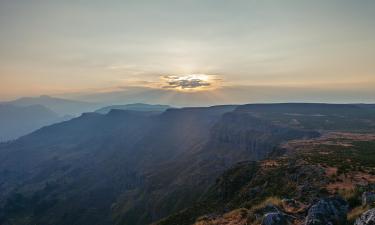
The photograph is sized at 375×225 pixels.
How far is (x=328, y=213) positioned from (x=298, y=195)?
592 inches

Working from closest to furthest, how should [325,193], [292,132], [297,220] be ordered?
1. [297,220]
2. [325,193]
3. [292,132]

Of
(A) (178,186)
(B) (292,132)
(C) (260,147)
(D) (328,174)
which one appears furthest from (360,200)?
(A) (178,186)

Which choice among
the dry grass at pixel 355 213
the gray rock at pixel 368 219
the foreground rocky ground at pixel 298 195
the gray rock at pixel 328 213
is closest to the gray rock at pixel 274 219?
the foreground rocky ground at pixel 298 195

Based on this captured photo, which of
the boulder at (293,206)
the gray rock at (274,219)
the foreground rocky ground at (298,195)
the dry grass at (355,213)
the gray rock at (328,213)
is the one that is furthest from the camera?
the boulder at (293,206)

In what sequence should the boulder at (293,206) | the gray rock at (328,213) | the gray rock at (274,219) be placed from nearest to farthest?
1. the gray rock at (328,213)
2. the gray rock at (274,219)
3. the boulder at (293,206)

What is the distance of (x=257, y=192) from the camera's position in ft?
169

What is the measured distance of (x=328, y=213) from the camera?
25250mm

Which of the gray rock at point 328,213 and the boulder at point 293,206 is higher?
the gray rock at point 328,213

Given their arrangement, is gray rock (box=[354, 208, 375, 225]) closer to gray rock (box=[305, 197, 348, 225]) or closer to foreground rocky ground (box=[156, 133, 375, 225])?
foreground rocky ground (box=[156, 133, 375, 225])

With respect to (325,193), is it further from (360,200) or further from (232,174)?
(232,174)

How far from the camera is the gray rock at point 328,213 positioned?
24555 millimetres

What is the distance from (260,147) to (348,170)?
127663mm

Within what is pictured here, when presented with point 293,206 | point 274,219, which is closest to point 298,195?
point 293,206

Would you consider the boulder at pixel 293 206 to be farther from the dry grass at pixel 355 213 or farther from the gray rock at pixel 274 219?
the dry grass at pixel 355 213
